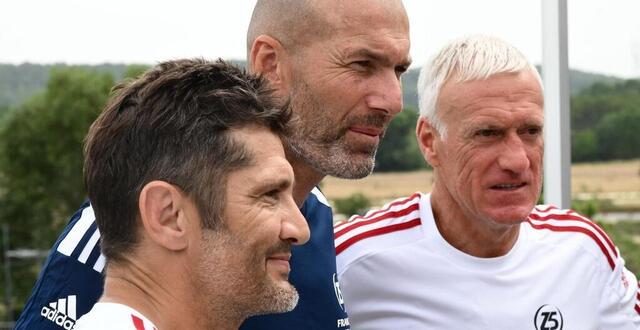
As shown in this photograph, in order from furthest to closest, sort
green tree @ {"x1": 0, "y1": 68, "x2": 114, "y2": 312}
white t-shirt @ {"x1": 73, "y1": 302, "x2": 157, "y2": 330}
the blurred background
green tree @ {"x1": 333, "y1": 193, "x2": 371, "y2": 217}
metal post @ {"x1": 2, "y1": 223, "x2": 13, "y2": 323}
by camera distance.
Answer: green tree @ {"x1": 0, "y1": 68, "x2": 114, "y2": 312}
metal post @ {"x1": 2, "y1": 223, "x2": 13, "y2": 323}
green tree @ {"x1": 333, "y1": 193, "x2": 371, "y2": 217}
the blurred background
white t-shirt @ {"x1": 73, "y1": 302, "x2": 157, "y2": 330}

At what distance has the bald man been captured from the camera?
1.76 meters

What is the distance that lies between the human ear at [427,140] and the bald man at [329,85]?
11.0 inches

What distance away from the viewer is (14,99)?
21.1ft

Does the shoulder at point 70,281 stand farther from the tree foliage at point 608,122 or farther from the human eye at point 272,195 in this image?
the tree foliage at point 608,122

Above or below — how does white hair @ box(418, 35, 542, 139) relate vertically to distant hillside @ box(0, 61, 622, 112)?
above

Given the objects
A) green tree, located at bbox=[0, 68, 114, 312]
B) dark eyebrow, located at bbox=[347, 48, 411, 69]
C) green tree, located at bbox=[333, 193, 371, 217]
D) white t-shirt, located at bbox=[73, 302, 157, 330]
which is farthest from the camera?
green tree, located at bbox=[0, 68, 114, 312]

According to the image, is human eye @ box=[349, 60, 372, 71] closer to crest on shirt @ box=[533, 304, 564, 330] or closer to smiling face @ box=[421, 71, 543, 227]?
smiling face @ box=[421, 71, 543, 227]

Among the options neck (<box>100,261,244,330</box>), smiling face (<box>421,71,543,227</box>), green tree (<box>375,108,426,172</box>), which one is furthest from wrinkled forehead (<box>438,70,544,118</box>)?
green tree (<box>375,108,426,172</box>)

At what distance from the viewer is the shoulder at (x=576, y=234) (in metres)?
2.09

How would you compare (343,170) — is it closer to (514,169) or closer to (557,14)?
(514,169)

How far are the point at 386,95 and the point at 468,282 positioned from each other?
0.48m

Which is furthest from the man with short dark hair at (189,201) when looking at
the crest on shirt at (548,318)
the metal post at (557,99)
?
the metal post at (557,99)

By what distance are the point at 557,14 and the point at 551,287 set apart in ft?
3.68

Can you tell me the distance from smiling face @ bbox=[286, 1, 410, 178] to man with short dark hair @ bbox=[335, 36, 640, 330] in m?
0.26
